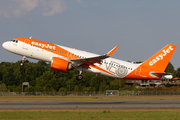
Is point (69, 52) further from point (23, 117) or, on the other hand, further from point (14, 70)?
point (14, 70)

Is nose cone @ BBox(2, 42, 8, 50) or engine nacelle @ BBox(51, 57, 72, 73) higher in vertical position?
nose cone @ BBox(2, 42, 8, 50)

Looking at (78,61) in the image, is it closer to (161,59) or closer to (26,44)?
(26,44)

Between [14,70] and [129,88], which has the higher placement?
[14,70]

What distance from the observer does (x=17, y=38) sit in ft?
125

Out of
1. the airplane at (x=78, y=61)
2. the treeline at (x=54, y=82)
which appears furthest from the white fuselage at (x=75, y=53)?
the treeline at (x=54, y=82)

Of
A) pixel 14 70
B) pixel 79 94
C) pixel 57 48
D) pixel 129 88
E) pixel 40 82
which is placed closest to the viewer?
pixel 57 48

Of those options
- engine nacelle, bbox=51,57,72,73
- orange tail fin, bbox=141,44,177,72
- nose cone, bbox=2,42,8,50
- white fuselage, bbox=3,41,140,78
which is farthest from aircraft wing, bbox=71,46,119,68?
nose cone, bbox=2,42,8,50

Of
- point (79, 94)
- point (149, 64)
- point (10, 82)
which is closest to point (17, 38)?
point (149, 64)

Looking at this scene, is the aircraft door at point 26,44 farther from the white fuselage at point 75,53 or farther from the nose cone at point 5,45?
the nose cone at point 5,45

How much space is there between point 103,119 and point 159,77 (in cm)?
2198

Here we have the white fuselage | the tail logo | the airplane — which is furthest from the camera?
the tail logo

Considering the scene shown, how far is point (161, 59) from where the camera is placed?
142 ft

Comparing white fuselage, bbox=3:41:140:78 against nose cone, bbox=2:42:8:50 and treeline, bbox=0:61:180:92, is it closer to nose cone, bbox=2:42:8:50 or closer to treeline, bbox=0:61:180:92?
nose cone, bbox=2:42:8:50

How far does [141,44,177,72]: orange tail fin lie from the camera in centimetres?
4269
